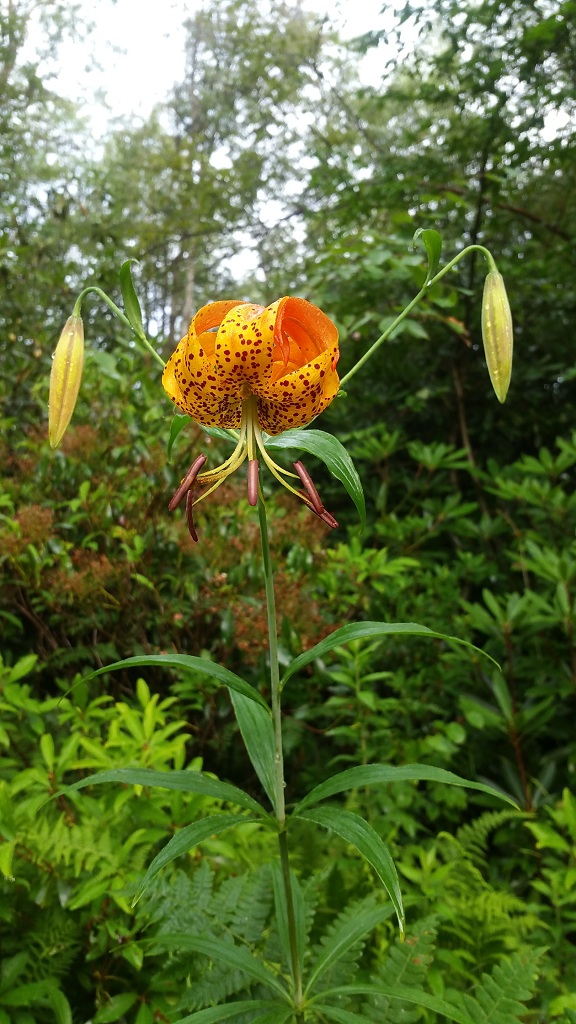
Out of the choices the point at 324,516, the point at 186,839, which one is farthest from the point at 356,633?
the point at 186,839

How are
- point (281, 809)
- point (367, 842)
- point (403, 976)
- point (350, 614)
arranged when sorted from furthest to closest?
1. point (350, 614)
2. point (403, 976)
3. point (281, 809)
4. point (367, 842)

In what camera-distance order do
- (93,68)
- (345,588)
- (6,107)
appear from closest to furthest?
(345,588), (6,107), (93,68)

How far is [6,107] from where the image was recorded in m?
5.16

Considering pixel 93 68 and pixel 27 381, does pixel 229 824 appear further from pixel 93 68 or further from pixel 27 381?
pixel 93 68

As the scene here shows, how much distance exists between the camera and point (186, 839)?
0.47m

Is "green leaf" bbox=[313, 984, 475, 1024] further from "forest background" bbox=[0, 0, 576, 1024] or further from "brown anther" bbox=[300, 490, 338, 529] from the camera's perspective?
"brown anther" bbox=[300, 490, 338, 529]

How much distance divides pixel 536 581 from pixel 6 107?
5.55 m

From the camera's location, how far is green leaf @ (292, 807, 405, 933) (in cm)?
42

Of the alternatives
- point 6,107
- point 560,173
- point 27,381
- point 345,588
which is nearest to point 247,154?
point 6,107

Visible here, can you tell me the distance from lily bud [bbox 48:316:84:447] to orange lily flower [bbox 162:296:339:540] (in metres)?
0.11

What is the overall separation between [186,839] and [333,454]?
0.97ft

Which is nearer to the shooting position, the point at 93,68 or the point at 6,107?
the point at 6,107

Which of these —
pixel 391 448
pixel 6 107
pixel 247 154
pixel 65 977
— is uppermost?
pixel 6 107

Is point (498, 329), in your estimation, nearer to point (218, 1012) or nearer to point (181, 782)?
point (181, 782)
